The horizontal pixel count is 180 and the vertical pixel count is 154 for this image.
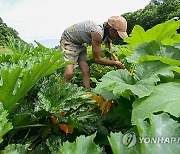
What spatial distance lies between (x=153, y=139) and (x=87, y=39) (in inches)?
125

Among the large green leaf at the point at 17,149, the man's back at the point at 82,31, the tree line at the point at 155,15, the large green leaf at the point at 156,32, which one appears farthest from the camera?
the tree line at the point at 155,15

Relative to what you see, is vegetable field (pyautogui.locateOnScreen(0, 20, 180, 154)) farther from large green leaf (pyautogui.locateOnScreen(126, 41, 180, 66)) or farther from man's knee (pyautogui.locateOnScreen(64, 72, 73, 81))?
man's knee (pyautogui.locateOnScreen(64, 72, 73, 81))

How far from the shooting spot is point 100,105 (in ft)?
4.32

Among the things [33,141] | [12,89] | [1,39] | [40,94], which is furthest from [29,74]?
[1,39]

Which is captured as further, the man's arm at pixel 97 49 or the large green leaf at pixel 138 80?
the man's arm at pixel 97 49

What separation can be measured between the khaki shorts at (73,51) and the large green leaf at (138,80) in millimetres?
2844

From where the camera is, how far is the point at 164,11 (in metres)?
35.6

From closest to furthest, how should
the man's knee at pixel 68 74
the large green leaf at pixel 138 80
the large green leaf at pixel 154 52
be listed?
the large green leaf at pixel 138 80
the large green leaf at pixel 154 52
the man's knee at pixel 68 74

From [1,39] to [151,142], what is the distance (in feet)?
142

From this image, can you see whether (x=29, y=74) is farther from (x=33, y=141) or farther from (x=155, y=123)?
(x=155, y=123)

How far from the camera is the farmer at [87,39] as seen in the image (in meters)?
3.34

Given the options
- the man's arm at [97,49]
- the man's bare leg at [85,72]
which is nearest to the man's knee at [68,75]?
the man's bare leg at [85,72]

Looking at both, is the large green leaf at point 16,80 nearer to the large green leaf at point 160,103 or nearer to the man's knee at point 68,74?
the large green leaf at point 160,103

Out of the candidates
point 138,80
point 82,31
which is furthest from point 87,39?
point 138,80
